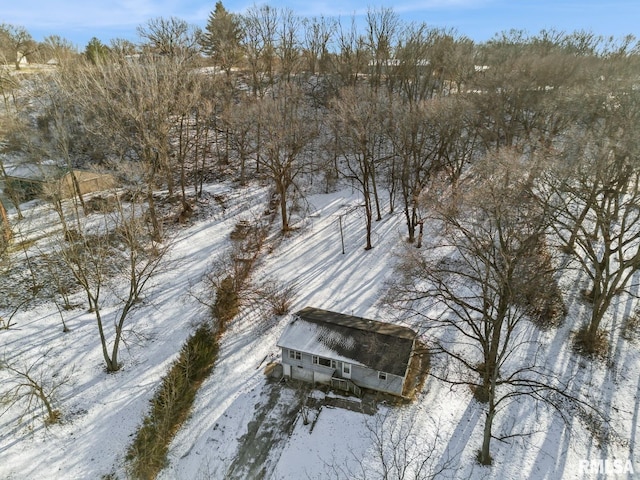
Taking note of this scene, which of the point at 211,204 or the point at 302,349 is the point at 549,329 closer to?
the point at 302,349

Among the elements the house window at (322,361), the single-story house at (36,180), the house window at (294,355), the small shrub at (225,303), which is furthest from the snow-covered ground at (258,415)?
the single-story house at (36,180)

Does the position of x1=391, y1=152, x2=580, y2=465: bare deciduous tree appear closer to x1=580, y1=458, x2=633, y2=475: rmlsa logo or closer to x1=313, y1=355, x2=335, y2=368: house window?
x1=580, y1=458, x2=633, y2=475: rmlsa logo

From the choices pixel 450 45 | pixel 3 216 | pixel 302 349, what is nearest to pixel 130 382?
pixel 302 349

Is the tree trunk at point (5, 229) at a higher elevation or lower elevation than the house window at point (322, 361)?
higher

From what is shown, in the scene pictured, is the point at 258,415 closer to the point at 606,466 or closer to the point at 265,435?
the point at 265,435

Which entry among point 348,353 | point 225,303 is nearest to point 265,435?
point 348,353

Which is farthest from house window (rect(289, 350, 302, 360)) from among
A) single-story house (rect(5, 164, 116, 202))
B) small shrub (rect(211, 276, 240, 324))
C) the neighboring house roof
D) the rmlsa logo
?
single-story house (rect(5, 164, 116, 202))

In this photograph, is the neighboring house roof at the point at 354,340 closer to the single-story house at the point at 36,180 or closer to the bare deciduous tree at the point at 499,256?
the bare deciduous tree at the point at 499,256
